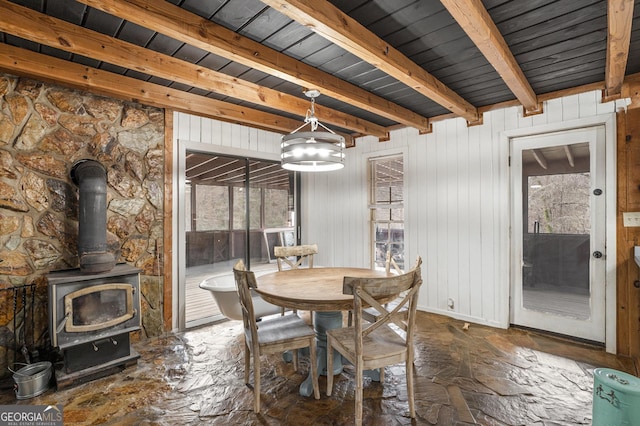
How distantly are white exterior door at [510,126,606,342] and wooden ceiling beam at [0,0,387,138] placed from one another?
8.44ft

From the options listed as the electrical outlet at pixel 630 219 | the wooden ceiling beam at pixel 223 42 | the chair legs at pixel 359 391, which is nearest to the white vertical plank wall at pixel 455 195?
the electrical outlet at pixel 630 219

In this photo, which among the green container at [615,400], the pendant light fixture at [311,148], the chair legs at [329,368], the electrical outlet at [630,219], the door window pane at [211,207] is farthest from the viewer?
the door window pane at [211,207]

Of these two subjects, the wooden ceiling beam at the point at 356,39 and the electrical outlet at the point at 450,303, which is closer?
the wooden ceiling beam at the point at 356,39

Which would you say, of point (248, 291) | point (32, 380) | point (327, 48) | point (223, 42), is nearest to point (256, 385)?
point (248, 291)

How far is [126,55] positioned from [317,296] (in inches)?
87.8

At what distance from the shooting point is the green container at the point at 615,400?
163 centimetres

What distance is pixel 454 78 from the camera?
9.37ft

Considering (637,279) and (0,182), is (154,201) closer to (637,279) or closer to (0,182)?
(0,182)

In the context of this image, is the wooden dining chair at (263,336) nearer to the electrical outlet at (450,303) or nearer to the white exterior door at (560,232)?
the electrical outlet at (450,303)

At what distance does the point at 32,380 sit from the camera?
7.55 ft

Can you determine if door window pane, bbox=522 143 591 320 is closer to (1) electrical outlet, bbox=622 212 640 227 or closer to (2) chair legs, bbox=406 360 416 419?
(1) electrical outlet, bbox=622 212 640 227

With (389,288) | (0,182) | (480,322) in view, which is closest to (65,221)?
(0,182)

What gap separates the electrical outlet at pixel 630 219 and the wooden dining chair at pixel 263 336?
9.78ft

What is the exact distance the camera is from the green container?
1627mm
